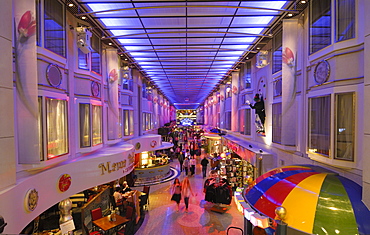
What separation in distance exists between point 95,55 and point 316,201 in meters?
10.3

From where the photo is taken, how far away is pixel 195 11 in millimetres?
8492

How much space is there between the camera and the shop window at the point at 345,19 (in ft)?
16.4

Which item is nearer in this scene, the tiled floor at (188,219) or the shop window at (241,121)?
the tiled floor at (188,219)

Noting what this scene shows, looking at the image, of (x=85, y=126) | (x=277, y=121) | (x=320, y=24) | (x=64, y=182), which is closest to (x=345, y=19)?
(x=320, y=24)

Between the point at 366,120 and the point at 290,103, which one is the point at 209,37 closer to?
the point at 290,103

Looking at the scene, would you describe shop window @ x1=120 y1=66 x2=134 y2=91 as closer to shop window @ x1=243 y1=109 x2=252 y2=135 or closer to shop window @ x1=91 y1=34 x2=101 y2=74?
shop window @ x1=91 y1=34 x2=101 y2=74

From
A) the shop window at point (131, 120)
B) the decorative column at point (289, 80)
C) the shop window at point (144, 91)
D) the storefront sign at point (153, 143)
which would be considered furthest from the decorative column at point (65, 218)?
the shop window at point (144, 91)

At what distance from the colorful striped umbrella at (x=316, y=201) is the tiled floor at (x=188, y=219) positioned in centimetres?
349

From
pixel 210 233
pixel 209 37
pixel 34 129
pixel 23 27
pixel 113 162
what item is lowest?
pixel 210 233

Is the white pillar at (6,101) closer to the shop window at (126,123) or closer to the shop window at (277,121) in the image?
the shop window at (277,121)

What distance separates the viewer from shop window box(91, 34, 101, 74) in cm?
995

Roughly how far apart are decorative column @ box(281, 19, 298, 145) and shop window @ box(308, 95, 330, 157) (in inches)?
51.1

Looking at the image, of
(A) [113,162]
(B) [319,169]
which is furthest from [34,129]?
(B) [319,169]

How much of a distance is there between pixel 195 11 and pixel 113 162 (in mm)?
7316
